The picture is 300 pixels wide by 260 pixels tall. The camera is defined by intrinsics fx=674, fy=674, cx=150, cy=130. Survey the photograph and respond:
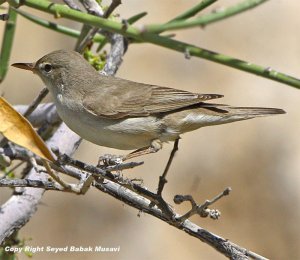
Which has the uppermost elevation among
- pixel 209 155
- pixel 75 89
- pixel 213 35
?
pixel 213 35

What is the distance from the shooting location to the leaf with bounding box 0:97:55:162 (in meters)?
2.40

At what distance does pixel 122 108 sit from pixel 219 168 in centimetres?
283

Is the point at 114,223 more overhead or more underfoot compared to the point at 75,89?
more underfoot

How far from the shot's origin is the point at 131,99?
419cm

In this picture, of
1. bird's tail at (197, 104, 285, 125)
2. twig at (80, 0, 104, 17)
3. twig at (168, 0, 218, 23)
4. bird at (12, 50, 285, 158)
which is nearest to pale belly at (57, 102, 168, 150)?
bird at (12, 50, 285, 158)

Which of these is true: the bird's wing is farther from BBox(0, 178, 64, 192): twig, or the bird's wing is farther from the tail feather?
BBox(0, 178, 64, 192): twig

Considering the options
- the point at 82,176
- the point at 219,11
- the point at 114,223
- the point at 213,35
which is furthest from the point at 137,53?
the point at 219,11

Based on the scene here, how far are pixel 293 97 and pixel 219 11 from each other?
16.3 ft

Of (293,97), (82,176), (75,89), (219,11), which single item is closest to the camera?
(219,11)

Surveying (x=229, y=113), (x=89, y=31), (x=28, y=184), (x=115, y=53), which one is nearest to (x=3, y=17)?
(x=89, y=31)

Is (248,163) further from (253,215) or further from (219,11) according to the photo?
(219,11)

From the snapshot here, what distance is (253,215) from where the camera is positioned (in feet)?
21.8

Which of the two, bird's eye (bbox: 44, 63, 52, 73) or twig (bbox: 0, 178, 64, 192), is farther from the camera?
bird's eye (bbox: 44, 63, 52, 73)

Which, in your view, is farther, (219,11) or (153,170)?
(153,170)
